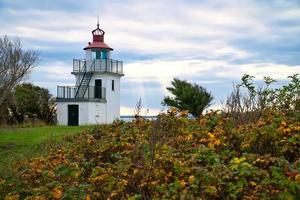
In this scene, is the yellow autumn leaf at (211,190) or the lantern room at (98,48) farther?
the lantern room at (98,48)

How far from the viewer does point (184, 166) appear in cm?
571

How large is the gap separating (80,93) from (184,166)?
133ft

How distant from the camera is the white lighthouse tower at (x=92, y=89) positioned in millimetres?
44969

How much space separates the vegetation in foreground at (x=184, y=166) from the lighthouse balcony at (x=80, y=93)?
36.8 metres

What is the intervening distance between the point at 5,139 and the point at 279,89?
18062 mm

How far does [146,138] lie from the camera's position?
26.8 feet

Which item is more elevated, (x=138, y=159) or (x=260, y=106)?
(x=260, y=106)

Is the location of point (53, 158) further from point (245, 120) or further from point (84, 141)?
point (245, 120)

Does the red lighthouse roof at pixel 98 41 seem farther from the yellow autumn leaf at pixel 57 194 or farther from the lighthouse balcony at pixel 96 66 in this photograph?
the yellow autumn leaf at pixel 57 194

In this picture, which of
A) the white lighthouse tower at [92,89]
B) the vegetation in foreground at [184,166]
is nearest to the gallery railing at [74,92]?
the white lighthouse tower at [92,89]

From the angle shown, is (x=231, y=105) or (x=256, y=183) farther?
(x=231, y=105)

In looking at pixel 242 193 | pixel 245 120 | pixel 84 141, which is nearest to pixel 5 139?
pixel 84 141

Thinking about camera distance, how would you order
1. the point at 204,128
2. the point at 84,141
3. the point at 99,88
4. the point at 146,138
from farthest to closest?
1. the point at 99,88
2. the point at 84,141
3. the point at 146,138
4. the point at 204,128

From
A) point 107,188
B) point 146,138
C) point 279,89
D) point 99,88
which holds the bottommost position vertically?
point 107,188
